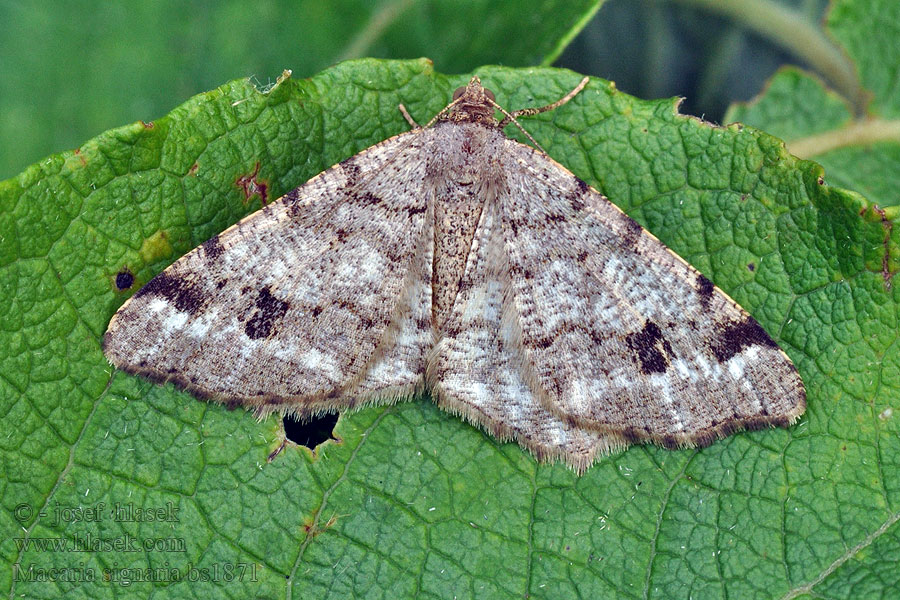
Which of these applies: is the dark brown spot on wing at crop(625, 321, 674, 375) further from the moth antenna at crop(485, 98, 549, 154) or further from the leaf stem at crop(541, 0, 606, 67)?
the leaf stem at crop(541, 0, 606, 67)

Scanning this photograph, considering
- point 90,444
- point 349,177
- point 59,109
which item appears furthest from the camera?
point 59,109

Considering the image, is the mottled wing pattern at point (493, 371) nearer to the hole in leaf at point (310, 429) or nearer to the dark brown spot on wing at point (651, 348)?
the dark brown spot on wing at point (651, 348)

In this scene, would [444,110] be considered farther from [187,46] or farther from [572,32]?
[187,46]

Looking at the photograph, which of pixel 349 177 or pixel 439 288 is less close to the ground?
pixel 349 177

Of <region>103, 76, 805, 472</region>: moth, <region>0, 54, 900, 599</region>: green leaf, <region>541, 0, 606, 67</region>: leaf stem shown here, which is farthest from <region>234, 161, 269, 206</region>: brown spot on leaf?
<region>541, 0, 606, 67</region>: leaf stem

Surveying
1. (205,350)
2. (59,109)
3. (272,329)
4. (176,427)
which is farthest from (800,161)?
(59,109)

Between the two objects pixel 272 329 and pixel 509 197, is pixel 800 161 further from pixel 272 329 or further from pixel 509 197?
pixel 272 329
